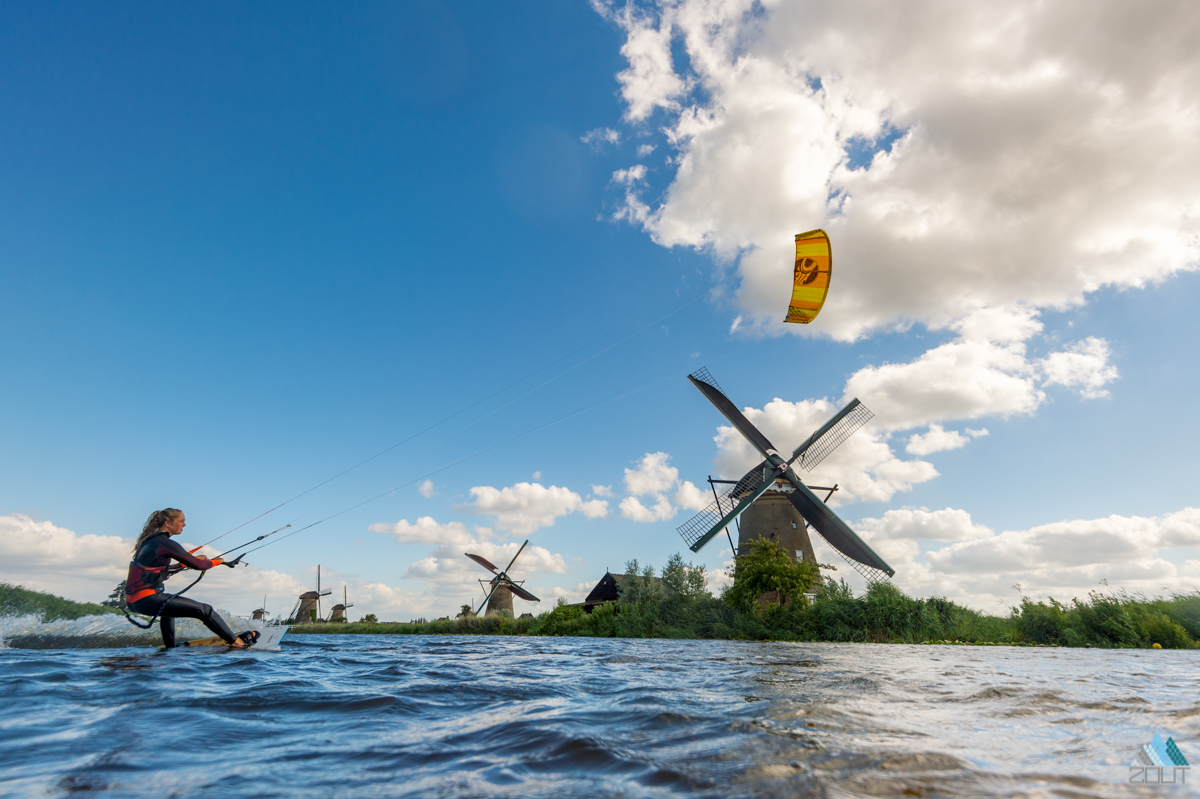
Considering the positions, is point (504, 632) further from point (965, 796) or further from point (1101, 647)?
point (965, 796)

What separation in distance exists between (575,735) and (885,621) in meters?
24.3

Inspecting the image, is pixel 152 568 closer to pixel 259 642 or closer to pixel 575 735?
pixel 259 642

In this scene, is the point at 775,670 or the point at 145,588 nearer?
the point at 775,670

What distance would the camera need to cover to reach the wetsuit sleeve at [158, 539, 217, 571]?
896 centimetres

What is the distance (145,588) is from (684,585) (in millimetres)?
26829

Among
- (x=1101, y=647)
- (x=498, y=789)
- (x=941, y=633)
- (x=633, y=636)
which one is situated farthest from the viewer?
(x=633, y=636)

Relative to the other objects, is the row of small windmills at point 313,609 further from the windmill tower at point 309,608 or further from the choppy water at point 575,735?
the choppy water at point 575,735

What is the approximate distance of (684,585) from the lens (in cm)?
3138

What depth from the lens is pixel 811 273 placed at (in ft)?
42.3

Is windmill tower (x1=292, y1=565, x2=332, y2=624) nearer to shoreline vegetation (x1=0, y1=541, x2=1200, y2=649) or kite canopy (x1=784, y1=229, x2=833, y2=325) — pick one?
shoreline vegetation (x1=0, y1=541, x2=1200, y2=649)

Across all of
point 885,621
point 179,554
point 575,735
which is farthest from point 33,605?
point 885,621

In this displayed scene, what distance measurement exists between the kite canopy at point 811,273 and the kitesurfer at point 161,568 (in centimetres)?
1354

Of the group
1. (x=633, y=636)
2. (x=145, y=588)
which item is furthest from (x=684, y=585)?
(x=145, y=588)

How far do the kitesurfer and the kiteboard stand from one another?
126 centimetres
